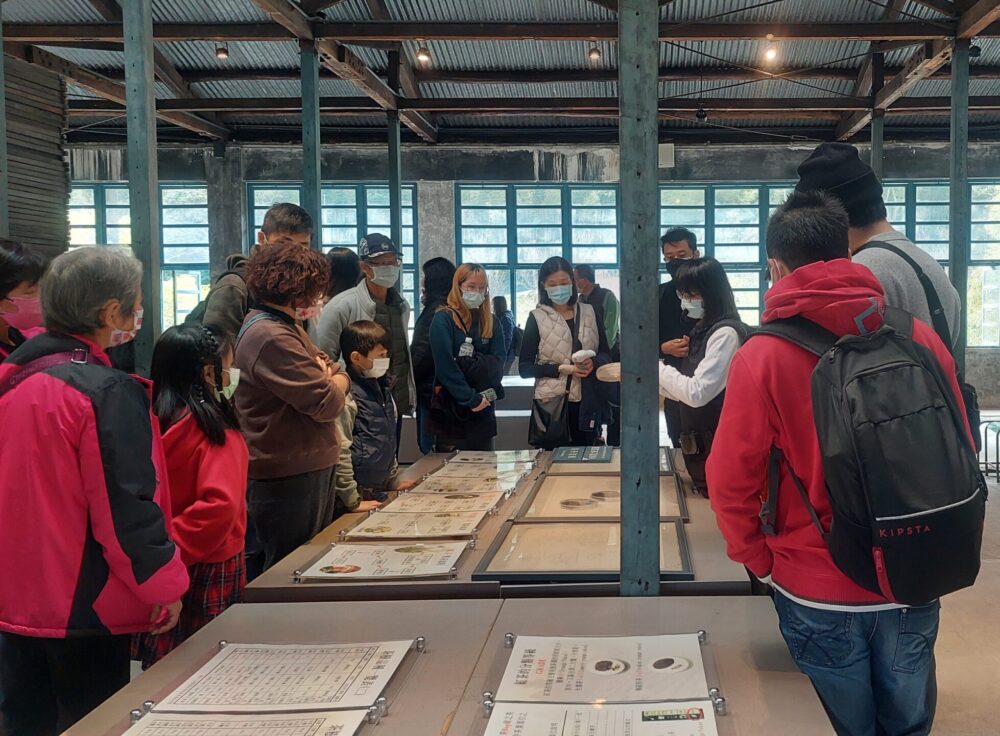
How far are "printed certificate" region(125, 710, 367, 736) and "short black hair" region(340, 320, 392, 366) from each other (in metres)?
2.00

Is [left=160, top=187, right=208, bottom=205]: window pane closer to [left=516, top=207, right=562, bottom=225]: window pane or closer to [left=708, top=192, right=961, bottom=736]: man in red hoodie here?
[left=516, top=207, right=562, bottom=225]: window pane

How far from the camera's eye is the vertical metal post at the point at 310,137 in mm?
6402

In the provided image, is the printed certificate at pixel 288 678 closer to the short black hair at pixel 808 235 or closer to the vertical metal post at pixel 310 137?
the short black hair at pixel 808 235

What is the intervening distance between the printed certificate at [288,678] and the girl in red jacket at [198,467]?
1.77 ft

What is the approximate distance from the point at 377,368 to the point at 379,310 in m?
1.02

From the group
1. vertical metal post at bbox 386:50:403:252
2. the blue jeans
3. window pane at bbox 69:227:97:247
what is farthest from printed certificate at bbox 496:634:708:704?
window pane at bbox 69:227:97:247

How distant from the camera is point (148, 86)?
10.0 ft

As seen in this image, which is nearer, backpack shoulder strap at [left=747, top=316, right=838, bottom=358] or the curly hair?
backpack shoulder strap at [left=747, top=316, right=838, bottom=358]

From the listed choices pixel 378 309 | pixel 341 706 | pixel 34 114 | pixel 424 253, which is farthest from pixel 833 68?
pixel 341 706

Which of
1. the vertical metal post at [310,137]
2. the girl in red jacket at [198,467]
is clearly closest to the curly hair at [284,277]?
the girl in red jacket at [198,467]

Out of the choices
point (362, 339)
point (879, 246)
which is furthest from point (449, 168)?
point (879, 246)

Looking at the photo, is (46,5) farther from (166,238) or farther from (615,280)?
(615,280)

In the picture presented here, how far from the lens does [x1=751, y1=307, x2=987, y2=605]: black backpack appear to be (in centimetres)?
156

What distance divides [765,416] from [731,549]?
29 centimetres
